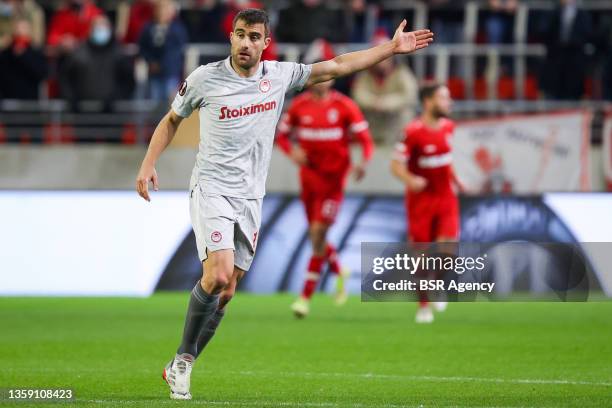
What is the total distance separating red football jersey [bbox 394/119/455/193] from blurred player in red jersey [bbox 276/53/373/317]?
0.91m

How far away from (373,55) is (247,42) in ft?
2.72

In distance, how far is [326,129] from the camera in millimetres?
15547

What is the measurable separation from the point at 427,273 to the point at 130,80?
1274 centimetres

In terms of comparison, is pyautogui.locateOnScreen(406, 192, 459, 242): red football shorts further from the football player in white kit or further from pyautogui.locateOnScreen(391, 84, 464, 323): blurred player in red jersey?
the football player in white kit

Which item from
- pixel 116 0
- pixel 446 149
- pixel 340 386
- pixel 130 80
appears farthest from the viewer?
pixel 116 0

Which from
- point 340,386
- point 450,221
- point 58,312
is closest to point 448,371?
point 340,386

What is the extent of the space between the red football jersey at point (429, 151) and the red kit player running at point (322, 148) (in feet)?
2.98

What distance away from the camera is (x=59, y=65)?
2111 centimetres

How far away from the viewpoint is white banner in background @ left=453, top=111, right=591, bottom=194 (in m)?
19.5

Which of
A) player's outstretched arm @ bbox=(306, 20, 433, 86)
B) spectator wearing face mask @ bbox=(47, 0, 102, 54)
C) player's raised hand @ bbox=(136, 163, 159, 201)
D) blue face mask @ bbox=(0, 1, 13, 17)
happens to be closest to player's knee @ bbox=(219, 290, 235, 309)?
player's raised hand @ bbox=(136, 163, 159, 201)

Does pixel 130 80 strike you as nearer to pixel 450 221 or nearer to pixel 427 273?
pixel 450 221

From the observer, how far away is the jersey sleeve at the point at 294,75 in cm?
889

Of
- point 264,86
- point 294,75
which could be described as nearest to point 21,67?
point 294,75

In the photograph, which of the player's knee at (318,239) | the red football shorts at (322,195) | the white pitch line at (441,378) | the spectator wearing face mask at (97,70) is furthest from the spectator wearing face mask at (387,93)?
the white pitch line at (441,378)
